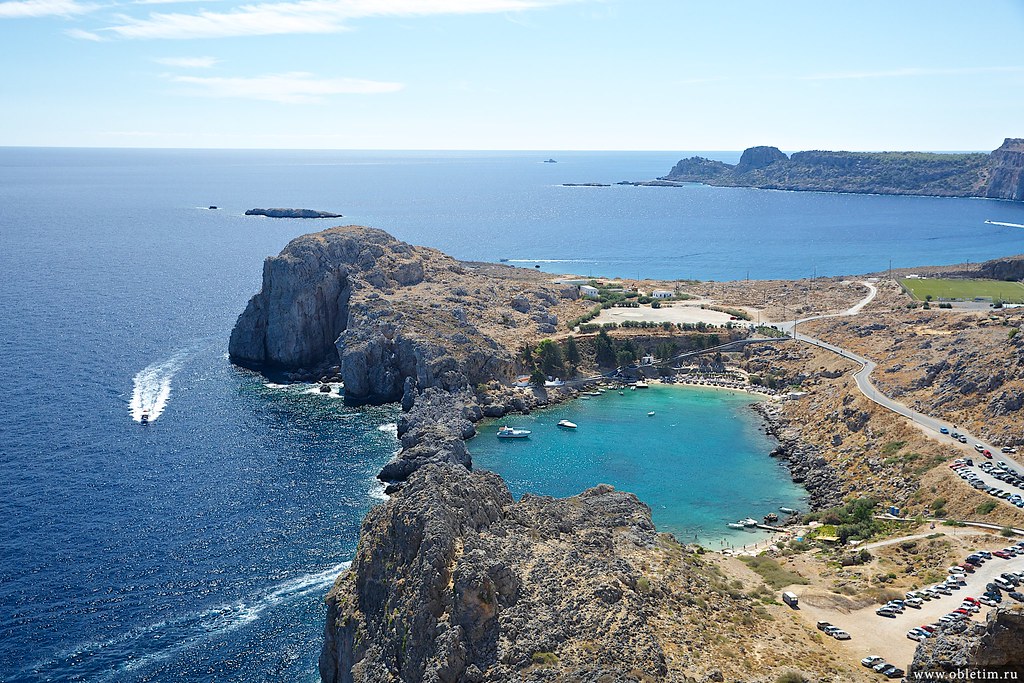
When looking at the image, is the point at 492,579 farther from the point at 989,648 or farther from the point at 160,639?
the point at 160,639

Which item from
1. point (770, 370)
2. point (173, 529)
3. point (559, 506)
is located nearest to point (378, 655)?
point (559, 506)

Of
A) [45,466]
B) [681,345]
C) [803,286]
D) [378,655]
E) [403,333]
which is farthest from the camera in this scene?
[803,286]

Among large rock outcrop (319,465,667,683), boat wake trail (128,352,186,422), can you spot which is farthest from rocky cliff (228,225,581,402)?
large rock outcrop (319,465,667,683)

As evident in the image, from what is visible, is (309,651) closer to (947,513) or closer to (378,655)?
(378,655)

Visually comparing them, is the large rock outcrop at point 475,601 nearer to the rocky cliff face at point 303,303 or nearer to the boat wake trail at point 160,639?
the boat wake trail at point 160,639

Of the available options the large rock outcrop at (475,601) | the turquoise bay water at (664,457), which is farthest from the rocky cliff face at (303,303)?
the large rock outcrop at (475,601)

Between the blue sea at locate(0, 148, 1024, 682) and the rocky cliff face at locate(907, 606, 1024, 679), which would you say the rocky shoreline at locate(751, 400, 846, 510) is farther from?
the rocky cliff face at locate(907, 606, 1024, 679)
